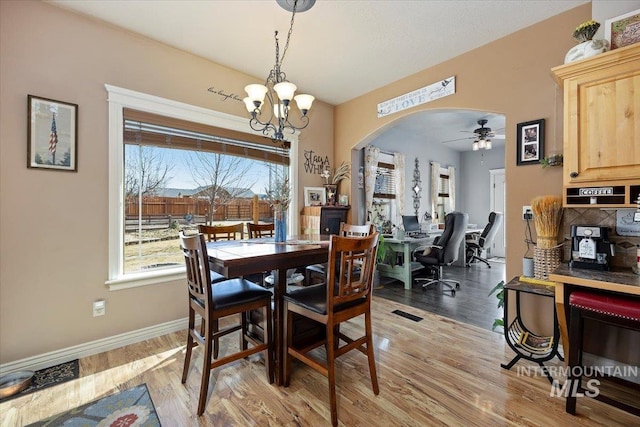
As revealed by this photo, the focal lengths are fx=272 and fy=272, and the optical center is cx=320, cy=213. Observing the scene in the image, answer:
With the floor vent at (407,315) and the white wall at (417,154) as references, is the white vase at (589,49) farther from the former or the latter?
the white wall at (417,154)

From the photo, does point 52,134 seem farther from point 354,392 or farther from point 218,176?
point 354,392

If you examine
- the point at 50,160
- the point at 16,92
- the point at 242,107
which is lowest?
the point at 50,160

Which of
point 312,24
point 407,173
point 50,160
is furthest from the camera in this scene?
point 407,173

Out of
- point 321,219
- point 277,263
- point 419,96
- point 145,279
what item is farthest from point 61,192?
point 419,96

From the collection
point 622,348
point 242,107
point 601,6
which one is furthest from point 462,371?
point 242,107

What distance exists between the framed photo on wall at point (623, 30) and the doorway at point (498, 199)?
18.1 ft

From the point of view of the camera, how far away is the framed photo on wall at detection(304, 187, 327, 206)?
13.1 ft

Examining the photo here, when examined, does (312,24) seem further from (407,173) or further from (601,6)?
(407,173)

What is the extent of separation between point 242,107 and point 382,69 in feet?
5.67

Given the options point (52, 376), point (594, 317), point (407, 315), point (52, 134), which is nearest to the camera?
point (594, 317)

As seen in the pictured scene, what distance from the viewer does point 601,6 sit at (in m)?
1.99

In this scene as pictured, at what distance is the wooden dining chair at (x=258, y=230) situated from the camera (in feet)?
9.89

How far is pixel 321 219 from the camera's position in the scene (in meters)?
3.71

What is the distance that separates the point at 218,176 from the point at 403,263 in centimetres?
309
